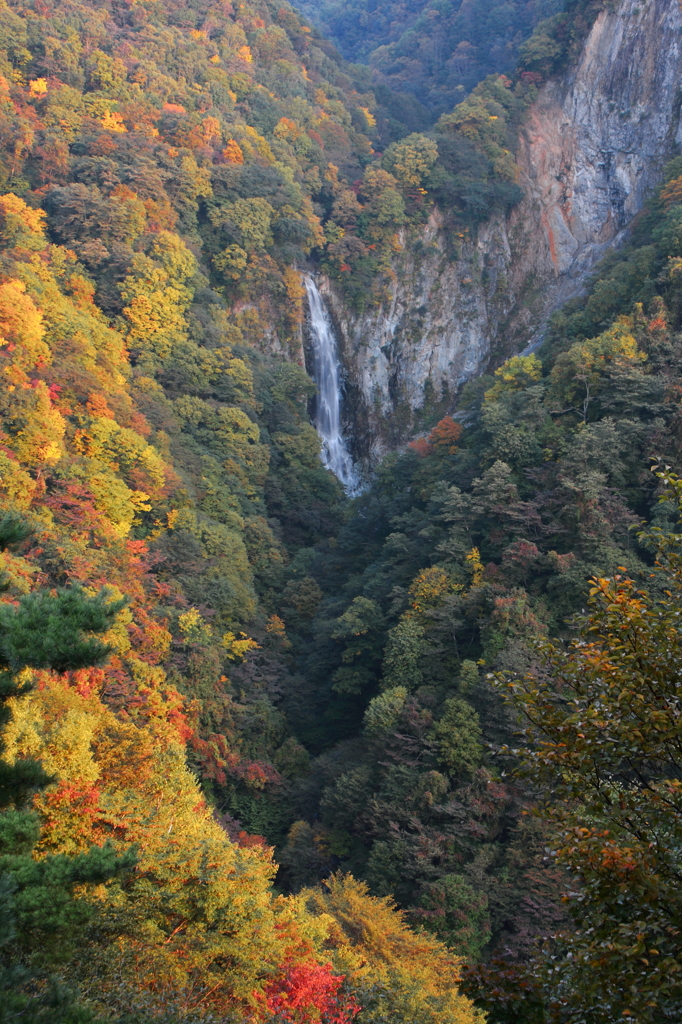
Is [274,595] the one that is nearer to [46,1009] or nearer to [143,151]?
[143,151]

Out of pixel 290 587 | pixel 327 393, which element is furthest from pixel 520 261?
pixel 290 587

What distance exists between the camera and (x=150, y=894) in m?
10.3

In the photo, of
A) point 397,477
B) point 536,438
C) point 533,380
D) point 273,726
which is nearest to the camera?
point 273,726

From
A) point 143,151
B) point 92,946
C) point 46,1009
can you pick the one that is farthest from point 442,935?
point 143,151

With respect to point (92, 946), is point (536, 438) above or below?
above

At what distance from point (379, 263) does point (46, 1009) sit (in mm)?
38557

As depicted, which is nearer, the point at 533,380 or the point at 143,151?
the point at 533,380

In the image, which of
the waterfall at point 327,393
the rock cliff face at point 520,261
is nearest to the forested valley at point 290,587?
the rock cliff face at point 520,261

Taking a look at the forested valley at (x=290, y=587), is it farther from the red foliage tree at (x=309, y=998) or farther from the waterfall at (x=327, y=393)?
the waterfall at (x=327, y=393)

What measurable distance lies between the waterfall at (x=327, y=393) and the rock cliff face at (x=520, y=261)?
96cm

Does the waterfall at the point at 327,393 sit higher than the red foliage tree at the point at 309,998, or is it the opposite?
the waterfall at the point at 327,393

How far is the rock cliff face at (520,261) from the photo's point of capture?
3925 centimetres

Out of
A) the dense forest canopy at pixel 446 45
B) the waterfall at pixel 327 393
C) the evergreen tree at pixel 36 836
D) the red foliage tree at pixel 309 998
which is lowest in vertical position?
the red foliage tree at pixel 309 998

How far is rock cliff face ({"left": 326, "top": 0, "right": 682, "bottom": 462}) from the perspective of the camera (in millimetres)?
39250
